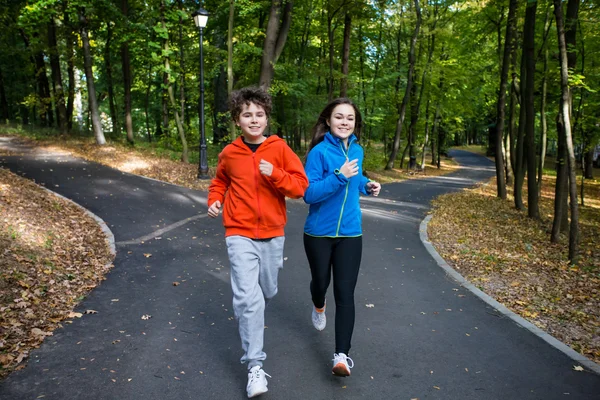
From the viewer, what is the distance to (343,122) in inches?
132

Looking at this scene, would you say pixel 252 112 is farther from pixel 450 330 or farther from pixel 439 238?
pixel 439 238

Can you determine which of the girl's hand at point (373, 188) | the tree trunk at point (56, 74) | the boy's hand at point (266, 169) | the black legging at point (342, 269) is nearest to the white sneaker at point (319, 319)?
the black legging at point (342, 269)

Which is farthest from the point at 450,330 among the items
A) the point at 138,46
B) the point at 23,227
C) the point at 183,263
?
the point at 138,46

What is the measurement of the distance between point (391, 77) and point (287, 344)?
22.2m

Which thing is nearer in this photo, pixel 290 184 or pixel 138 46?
pixel 290 184

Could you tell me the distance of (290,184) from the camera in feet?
10.1

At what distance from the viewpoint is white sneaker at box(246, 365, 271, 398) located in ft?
10.1

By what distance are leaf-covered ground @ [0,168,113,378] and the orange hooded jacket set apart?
7.31ft

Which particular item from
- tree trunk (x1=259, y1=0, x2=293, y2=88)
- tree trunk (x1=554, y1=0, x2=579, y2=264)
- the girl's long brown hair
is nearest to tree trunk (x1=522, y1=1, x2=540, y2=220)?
tree trunk (x1=554, y1=0, x2=579, y2=264)

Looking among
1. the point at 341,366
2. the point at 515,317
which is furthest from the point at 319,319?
the point at 515,317

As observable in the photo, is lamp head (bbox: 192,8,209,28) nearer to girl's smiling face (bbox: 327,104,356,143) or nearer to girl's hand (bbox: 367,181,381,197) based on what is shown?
girl's smiling face (bbox: 327,104,356,143)

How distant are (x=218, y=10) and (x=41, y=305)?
50.5 ft

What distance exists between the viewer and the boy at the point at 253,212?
10.3ft

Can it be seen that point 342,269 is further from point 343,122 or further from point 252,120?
point 252,120
